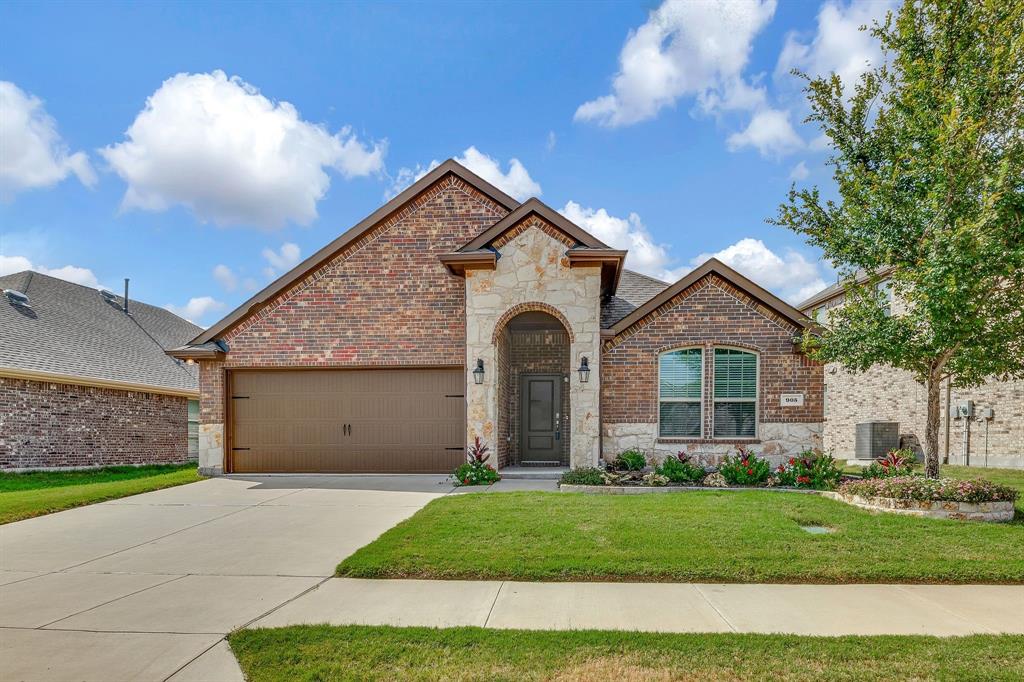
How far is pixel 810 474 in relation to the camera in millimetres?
10492

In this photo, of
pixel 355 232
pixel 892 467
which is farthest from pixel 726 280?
pixel 355 232

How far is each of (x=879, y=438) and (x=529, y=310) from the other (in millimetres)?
13539

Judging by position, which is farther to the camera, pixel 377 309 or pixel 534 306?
pixel 377 309

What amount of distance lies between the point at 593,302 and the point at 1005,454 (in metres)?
12.6

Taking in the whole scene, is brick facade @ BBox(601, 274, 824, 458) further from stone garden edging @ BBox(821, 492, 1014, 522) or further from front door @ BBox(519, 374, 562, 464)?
stone garden edging @ BBox(821, 492, 1014, 522)

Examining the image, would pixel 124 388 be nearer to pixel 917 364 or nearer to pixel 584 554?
pixel 584 554

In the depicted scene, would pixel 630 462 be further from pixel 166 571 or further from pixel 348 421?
pixel 166 571

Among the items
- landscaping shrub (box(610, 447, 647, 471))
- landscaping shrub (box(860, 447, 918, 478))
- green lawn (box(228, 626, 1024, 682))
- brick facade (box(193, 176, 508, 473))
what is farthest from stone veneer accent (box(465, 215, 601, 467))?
green lawn (box(228, 626, 1024, 682))

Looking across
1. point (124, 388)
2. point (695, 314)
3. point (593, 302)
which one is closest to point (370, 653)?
point (593, 302)

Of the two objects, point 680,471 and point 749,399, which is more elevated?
point 749,399

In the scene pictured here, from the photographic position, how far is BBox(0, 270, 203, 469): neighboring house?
1478 centimetres

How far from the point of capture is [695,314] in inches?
476

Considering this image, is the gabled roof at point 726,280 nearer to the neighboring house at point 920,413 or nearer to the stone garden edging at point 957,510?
the neighboring house at point 920,413

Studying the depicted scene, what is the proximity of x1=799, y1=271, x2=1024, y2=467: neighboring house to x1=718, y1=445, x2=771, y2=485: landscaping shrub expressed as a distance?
379cm
